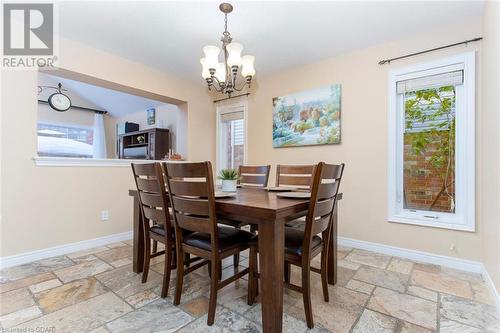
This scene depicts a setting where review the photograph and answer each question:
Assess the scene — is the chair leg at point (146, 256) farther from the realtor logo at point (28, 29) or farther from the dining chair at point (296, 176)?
the realtor logo at point (28, 29)

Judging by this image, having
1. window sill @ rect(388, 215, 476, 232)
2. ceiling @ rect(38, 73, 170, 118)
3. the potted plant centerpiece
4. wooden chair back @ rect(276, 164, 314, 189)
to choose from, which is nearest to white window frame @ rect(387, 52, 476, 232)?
window sill @ rect(388, 215, 476, 232)

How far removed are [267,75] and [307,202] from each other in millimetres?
2727

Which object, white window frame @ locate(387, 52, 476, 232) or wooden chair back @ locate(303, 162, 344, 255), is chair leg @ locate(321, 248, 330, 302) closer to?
wooden chair back @ locate(303, 162, 344, 255)

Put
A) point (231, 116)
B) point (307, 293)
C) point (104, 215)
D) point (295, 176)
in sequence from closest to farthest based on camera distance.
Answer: point (307, 293) → point (295, 176) → point (104, 215) → point (231, 116)

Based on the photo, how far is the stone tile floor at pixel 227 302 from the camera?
1.50m

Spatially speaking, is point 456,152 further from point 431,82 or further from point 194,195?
point 194,195

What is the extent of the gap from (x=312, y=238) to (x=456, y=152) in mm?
1925

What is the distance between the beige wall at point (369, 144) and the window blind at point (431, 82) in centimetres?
18

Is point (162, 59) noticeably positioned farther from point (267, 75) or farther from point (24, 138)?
point (24, 138)

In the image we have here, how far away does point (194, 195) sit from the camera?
1494 mm

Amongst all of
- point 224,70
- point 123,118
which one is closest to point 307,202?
point 224,70

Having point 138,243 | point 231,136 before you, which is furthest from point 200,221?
point 231,136

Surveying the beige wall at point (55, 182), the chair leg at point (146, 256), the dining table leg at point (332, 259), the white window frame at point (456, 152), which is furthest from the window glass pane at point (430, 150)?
the beige wall at point (55, 182)

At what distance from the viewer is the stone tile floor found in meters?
1.50
